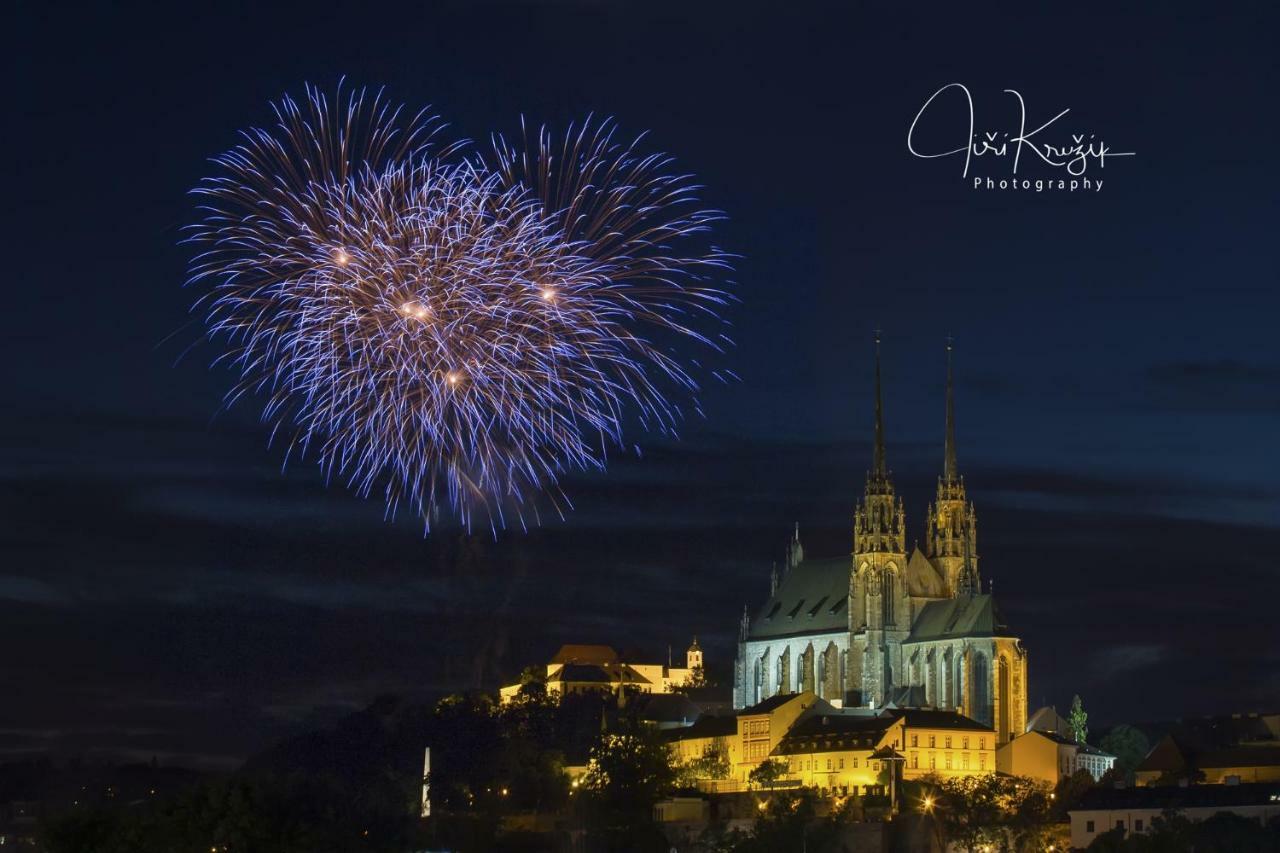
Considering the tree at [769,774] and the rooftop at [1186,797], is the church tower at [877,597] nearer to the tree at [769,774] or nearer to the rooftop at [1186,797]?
the tree at [769,774]

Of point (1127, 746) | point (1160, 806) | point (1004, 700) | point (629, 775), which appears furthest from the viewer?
point (1127, 746)

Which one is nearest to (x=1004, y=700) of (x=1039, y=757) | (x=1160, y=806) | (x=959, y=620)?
(x=959, y=620)

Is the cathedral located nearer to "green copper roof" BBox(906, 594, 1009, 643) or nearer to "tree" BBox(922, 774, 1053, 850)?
"green copper roof" BBox(906, 594, 1009, 643)

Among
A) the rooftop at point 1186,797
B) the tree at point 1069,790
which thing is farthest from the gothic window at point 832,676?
the rooftop at point 1186,797

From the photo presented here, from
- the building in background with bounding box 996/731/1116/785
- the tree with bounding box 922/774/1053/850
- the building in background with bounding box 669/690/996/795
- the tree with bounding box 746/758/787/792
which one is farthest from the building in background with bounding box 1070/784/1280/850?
the tree with bounding box 746/758/787/792

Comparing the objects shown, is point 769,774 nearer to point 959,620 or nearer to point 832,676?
point 959,620

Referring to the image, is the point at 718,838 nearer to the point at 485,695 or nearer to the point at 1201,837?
the point at 1201,837
